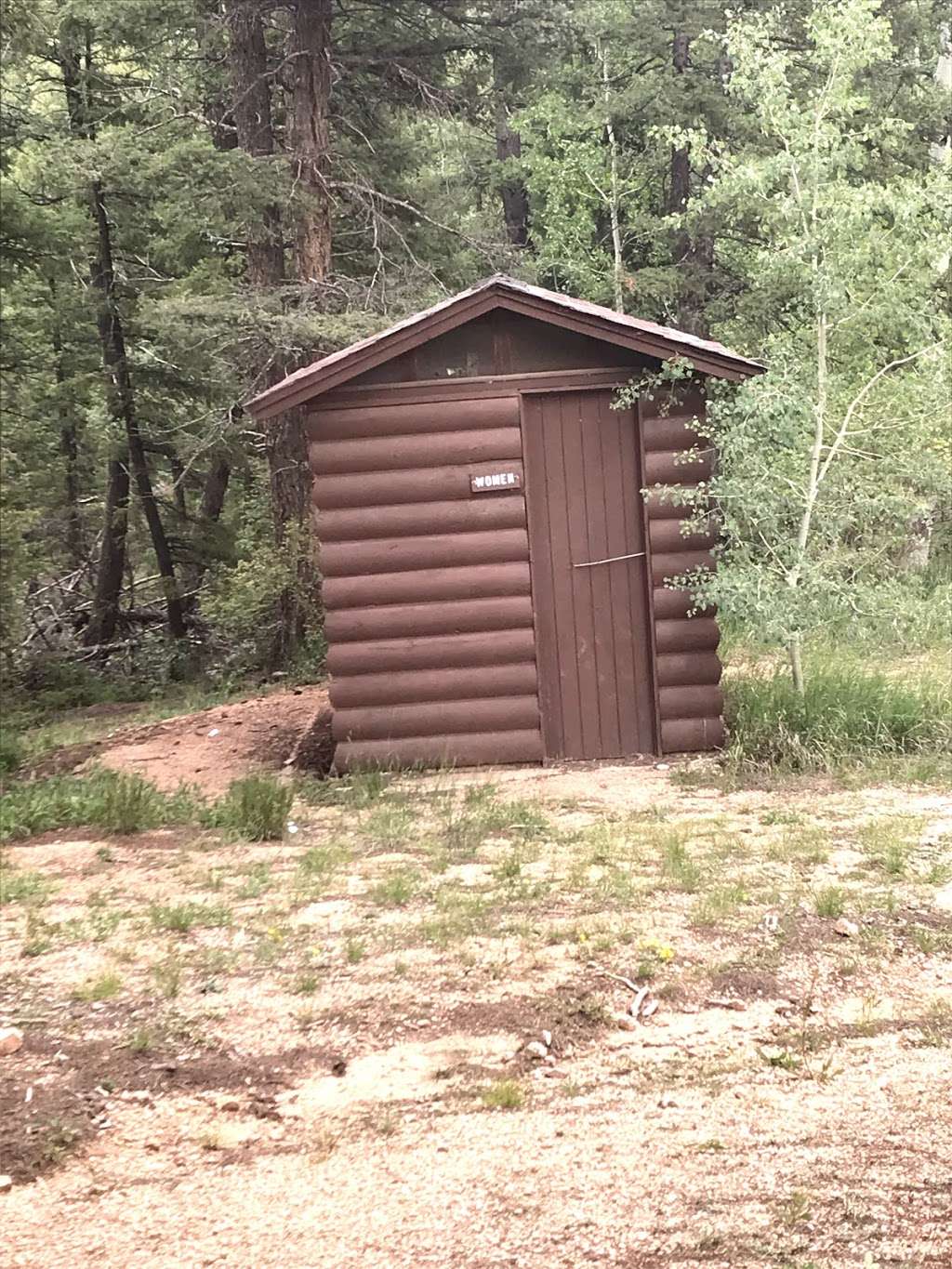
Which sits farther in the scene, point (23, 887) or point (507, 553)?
point (507, 553)

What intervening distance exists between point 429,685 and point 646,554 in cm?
192

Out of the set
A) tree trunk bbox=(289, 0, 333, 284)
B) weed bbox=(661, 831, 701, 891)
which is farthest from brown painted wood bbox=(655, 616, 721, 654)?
tree trunk bbox=(289, 0, 333, 284)

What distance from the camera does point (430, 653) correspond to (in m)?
8.51

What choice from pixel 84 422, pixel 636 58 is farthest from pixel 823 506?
pixel 636 58

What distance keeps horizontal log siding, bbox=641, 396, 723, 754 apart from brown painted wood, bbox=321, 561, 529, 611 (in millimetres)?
1049

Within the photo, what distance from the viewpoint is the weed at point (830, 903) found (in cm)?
499

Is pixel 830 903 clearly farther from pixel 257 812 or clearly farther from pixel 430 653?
pixel 430 653

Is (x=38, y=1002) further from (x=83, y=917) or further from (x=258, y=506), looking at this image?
(x=258, y=506)

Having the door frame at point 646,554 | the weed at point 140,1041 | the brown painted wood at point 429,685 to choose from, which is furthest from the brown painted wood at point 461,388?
the weed at point 140,1041

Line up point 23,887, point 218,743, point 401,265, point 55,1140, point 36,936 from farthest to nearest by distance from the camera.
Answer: point 401,265 < point 218,743 < point 23,887 < point 36,936 < point 55,1140

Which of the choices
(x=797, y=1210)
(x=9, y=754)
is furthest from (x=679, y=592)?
(x=797, y=1210)

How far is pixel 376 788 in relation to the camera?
25.8ft

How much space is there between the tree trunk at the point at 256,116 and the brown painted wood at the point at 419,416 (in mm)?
5211

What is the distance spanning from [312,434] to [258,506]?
7.29 metres
